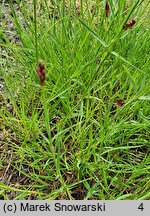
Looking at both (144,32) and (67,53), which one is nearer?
(67,53)

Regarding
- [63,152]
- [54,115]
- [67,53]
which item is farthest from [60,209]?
[67,53]

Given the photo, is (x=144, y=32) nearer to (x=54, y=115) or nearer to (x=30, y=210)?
(x=54, y=115)

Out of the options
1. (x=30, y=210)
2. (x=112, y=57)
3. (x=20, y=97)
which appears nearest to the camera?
(x=30, y=210)

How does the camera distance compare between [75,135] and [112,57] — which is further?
[112,57]

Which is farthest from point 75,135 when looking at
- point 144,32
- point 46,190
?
point 144,32

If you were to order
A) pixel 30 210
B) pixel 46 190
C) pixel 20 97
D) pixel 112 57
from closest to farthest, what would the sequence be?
pixel 30 210 < pixel 46 190 < pixel 20 97 < pixel 112 57

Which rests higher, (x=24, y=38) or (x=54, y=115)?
(x=24, y=38)

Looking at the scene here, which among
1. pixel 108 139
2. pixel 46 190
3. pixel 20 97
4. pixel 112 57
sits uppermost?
pixel 112 57

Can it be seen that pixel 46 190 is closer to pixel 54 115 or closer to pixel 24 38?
pixel 54 115

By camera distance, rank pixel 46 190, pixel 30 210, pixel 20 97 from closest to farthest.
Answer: pixel 30 210 → pixel 46 190 → pixel 20 97
